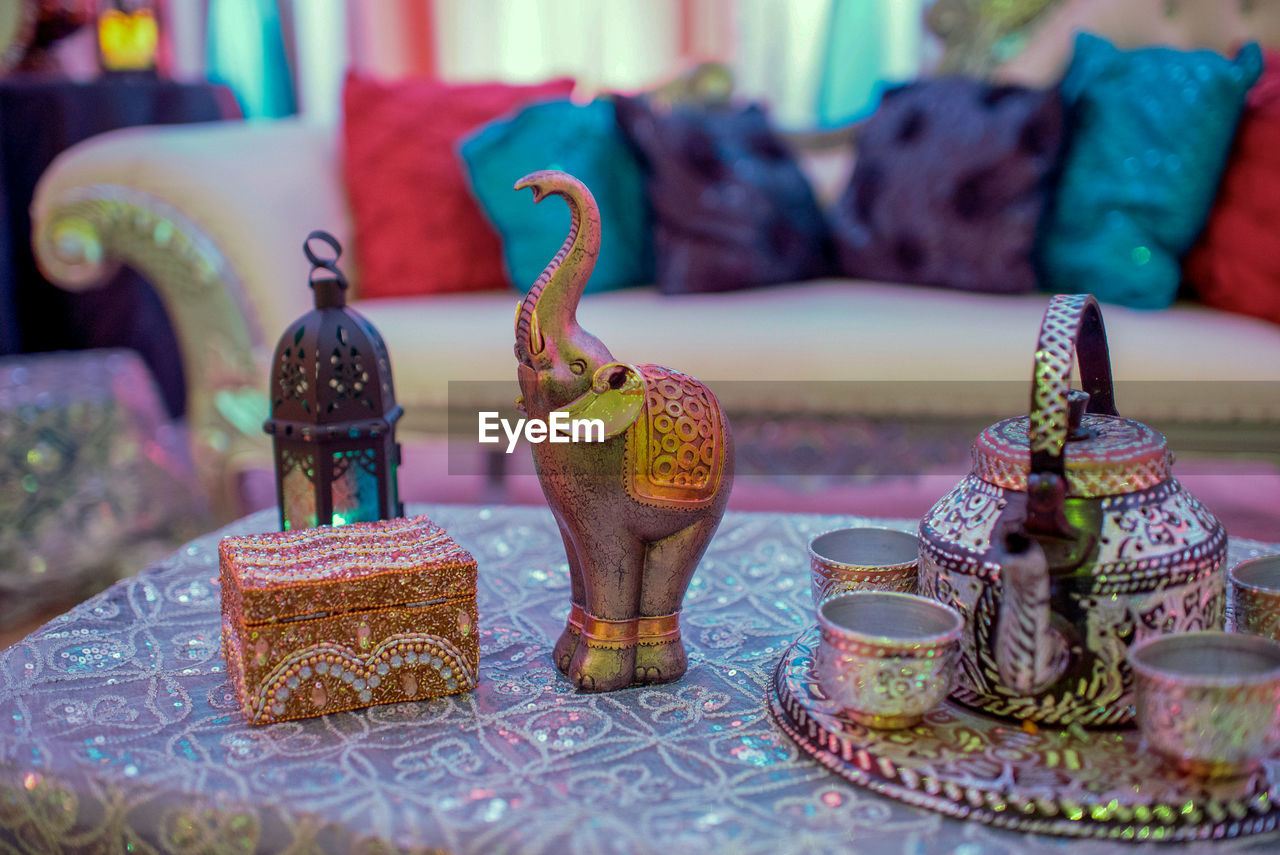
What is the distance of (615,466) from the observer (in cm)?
70

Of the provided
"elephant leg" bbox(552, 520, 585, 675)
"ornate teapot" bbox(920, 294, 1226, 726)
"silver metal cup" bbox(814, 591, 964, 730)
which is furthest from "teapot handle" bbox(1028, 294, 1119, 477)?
"elephant leg" bbox(552, 520, 585, 675)

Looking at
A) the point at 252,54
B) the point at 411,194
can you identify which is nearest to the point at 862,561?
the point at 411,194

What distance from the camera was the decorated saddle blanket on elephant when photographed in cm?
70

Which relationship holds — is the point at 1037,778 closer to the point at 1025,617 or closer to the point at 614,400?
the point at 1025,617

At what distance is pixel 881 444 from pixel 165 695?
123cm

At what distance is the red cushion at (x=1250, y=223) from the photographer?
66.5 inches

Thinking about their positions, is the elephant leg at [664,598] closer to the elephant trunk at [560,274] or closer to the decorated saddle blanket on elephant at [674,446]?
the decorated saddle blanket on elephant at [674,446]

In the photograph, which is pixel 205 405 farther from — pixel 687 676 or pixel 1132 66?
pixel 1132 66

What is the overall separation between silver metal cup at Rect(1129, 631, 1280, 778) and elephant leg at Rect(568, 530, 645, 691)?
32cm

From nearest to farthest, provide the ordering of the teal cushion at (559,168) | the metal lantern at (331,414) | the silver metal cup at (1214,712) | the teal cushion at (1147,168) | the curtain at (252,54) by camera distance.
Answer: the silver metal cup at (1214,712) < the metal lantern at (331,414) < the teal cushion at (1147,168) < the teal cushion at (559,168) < the curtain at (252,54)

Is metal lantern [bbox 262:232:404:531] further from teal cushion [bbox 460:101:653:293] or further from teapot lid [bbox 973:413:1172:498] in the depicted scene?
teal cushion [bbox 460:101:653:293]

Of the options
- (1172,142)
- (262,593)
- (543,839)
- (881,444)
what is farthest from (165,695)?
(1172,142)

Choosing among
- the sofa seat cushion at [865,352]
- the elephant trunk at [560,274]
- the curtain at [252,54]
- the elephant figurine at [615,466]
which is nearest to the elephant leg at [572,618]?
the elephant figurine at [615,466]

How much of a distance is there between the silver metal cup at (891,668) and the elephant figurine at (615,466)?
0.13 metres
